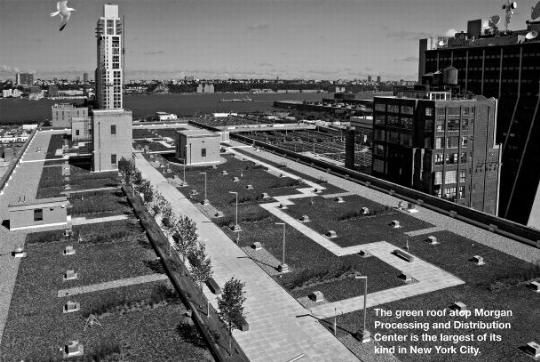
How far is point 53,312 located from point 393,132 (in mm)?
55879

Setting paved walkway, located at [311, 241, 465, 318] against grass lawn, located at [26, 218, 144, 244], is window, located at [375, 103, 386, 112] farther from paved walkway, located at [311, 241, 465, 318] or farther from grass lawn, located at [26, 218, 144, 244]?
grass lawn, located at [26, 218, 144, 244]

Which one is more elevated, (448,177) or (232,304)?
(448,177)

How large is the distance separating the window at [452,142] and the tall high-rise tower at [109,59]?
2241 inches

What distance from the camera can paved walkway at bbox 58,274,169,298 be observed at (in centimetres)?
3472

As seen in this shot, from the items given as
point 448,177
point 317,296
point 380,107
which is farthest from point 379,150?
point 317,296

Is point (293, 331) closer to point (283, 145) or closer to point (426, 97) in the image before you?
point (426, 97)

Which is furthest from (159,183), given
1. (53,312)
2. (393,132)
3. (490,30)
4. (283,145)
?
(490,30)

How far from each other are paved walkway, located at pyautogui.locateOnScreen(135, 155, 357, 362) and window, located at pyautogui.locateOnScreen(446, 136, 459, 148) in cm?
3710

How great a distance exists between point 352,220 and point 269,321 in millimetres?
23141

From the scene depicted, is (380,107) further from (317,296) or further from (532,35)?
(317,296)

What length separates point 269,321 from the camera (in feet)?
103

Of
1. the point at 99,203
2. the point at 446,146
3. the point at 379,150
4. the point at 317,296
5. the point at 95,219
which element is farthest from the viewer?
the point at 379,150

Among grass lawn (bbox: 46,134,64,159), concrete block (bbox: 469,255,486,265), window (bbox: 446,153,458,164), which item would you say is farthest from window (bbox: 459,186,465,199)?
grass lawn (bbox: 46,134,64,159)

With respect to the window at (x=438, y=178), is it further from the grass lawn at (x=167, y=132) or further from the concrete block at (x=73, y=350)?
the grass lawn at (x=167, y=132)
